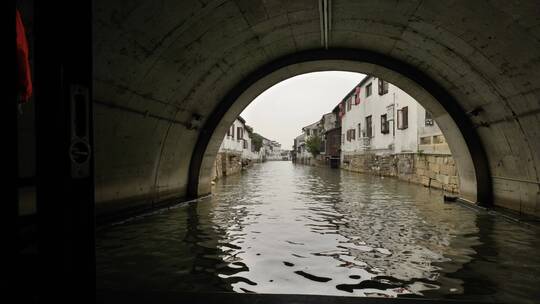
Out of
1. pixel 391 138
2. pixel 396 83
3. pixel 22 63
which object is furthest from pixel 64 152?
pixel 391 138

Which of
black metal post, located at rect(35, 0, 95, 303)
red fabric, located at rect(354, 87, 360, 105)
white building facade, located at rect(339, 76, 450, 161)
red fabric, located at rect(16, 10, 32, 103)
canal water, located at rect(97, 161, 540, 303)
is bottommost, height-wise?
canal water, located at rect(97, 161, 540, 303)

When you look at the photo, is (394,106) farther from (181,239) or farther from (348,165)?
(181,239)

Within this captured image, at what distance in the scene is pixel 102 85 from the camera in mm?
5578

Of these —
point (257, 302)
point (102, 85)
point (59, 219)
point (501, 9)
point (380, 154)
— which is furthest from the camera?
point (380, 154)

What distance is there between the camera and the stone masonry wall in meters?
13.6

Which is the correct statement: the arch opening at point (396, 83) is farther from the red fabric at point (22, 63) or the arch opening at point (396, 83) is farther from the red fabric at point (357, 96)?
the red fabric at point (357, 96)

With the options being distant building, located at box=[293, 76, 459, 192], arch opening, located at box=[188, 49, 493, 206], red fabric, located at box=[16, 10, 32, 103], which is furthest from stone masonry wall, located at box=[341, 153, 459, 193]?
red fabric, located at box=[16, 10, 32, 103]

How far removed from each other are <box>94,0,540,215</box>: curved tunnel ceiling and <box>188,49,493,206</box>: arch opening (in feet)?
0.79

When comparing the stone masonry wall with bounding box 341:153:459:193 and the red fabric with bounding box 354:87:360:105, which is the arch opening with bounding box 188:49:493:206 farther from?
the red fabric with bounding box 354:87:360:105

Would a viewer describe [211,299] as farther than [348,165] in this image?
No

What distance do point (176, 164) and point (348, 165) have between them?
26542 mm

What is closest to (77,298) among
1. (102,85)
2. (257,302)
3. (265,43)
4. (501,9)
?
(257,302)

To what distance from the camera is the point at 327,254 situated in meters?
4.95

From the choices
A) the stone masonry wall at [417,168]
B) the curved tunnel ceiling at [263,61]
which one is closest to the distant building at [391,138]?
the stone masonry wall at [417,168]
